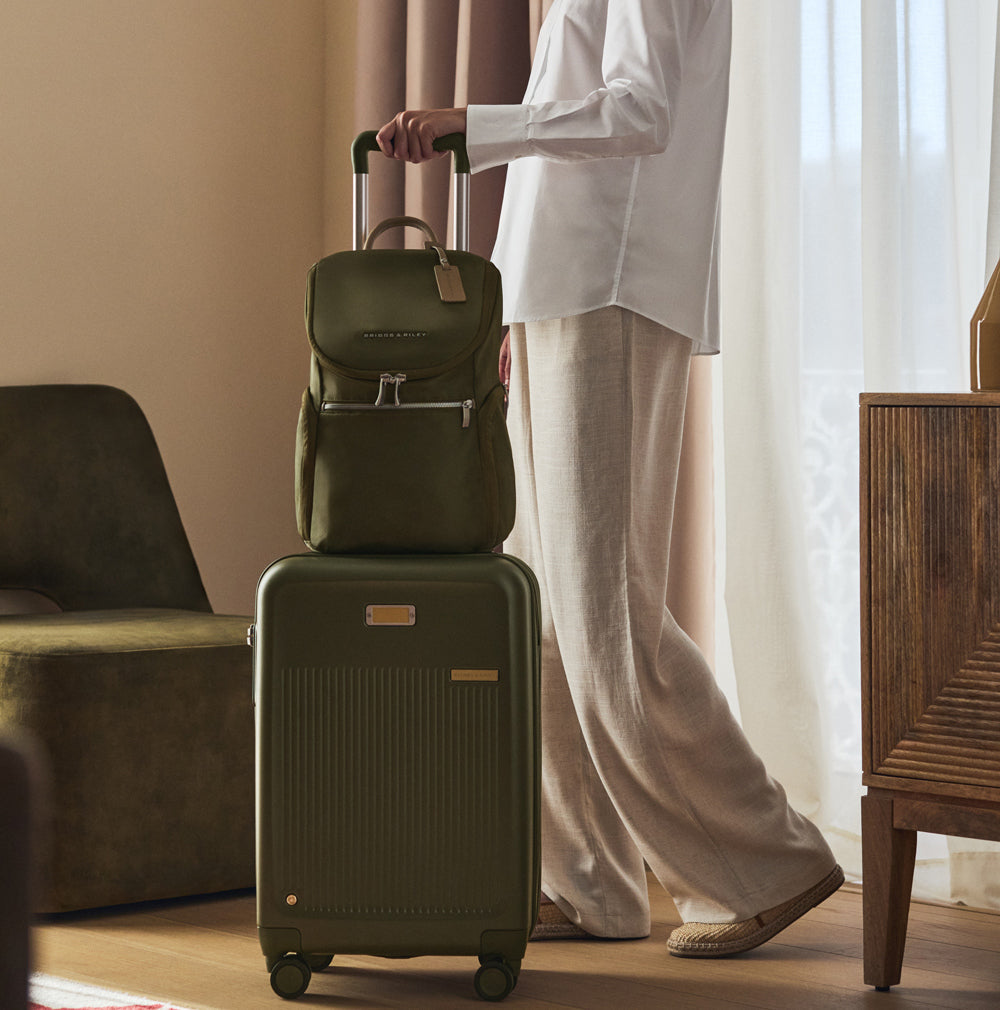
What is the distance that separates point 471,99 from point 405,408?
1112 millimetres

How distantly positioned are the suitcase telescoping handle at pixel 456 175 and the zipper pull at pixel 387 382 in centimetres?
22

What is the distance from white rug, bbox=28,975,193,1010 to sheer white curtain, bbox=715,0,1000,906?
3.93ft

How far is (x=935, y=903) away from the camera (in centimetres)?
226

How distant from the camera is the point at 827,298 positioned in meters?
2.46

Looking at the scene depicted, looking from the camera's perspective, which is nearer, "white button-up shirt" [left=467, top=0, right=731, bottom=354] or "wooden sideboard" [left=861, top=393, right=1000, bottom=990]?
"wooden sideboard" [left=861, top=393, right=1000, bottom=990]

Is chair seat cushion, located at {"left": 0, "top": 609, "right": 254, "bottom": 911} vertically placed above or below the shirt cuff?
below

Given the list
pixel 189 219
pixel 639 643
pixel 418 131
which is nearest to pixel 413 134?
pixel 418 131

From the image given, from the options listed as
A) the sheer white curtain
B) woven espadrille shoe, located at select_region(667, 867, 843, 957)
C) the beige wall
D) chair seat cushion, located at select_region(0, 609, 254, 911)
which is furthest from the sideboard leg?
the beige wall

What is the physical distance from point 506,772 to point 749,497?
3.11ft

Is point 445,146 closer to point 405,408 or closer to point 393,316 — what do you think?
point 393,316

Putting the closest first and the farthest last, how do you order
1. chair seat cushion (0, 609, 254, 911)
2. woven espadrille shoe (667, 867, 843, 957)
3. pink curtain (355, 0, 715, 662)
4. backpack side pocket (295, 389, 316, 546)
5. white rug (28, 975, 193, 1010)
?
white rug (28, 975, 193, 1010) < backpack side pocket (295, 389, 316, 546) < woven espadrille shoe (667, 867, 843, 957) < chair seat cushion (0, 609, 254, 911) < pink curtain (355, 0, 715, 662)

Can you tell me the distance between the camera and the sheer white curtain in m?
2.31

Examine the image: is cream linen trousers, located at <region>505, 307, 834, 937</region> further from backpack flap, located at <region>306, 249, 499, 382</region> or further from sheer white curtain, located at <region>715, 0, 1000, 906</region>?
sheer white curtain, located at <region>715, 0, 1000, 906</region>

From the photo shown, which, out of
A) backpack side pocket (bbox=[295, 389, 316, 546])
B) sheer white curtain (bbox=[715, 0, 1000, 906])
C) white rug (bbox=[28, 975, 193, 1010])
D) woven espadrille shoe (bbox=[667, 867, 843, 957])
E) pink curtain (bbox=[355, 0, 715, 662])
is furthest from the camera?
pink curtain (bbox=[355, 0, 715, 662])
